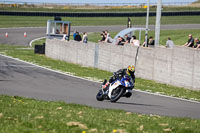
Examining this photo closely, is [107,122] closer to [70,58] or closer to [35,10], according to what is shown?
[70,58]

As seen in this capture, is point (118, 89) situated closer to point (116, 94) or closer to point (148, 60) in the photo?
point (116, 94)

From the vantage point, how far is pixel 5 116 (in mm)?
10125

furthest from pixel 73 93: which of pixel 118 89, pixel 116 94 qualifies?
pixel 118 89

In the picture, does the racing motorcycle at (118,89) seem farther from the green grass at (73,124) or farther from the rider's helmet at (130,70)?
the green grass at (73,124)

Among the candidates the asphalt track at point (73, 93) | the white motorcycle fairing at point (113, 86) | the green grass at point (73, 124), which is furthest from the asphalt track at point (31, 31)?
the green grass at point (73, 124)

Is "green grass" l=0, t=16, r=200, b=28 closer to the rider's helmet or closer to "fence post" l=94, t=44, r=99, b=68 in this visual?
"fence post" l=94, t=44, r=99, b=68

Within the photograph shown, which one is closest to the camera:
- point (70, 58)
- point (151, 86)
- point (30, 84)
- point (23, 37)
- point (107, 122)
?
point (107, 122)

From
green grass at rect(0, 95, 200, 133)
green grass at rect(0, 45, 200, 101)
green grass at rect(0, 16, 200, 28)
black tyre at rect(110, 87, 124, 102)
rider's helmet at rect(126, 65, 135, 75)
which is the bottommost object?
green grass at rect(0, 45, 200, 101)

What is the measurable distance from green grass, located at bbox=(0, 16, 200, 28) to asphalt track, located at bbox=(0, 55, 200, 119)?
37349 mm

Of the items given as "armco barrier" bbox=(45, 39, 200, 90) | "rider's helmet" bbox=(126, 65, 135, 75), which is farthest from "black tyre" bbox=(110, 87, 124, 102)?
"armco barrier" bbox=(45, 39, 200, 90)

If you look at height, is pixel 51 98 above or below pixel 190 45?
below

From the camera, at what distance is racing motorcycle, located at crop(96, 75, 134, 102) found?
53.2 ft

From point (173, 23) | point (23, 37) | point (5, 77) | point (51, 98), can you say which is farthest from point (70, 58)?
point (173, 23)

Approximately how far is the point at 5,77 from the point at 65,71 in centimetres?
514
